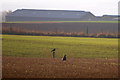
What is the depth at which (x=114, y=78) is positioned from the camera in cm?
1366

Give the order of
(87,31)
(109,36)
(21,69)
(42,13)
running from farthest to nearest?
(42,13) → (87,31) → (109,36) → (21,69)

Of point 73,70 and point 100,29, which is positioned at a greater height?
point 100,29

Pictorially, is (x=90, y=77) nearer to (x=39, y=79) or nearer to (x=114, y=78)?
(x=114, y=78)

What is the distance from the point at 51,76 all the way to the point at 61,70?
1.76 metres

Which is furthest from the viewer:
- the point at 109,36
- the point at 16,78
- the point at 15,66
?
the point at 109,36

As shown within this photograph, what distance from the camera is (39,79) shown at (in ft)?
42.0

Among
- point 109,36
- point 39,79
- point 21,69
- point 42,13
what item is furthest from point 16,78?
point 42,13

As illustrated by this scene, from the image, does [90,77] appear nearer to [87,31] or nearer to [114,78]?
[114,78]

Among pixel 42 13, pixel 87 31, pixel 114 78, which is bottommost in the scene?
Result: pixel 114 78

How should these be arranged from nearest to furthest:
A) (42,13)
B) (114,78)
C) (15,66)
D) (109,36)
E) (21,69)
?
(114,78) < (21,69) < (15,66) < (109,36) < (42,13)

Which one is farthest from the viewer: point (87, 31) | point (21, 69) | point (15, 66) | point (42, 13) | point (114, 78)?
point (42, 13)

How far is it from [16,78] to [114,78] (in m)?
4.55

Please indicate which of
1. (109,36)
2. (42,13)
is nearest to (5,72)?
(109,36)

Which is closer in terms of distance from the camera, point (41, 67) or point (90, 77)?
point (90, 77)
